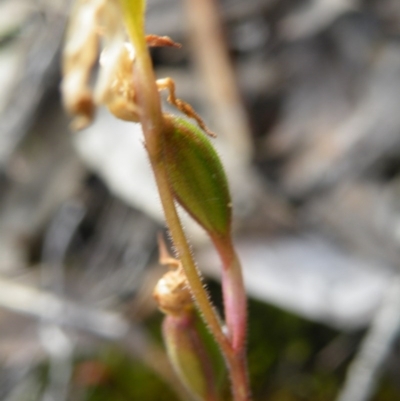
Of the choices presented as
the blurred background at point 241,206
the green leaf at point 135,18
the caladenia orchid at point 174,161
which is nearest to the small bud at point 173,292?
the caladenia orchid at point 174,161

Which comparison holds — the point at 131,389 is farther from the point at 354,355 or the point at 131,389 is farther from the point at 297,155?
the point at 297,155

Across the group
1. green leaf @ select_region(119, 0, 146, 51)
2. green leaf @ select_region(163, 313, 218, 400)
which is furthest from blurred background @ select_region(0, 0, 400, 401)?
green leaf @ select_region(119, 0, 146, 51)

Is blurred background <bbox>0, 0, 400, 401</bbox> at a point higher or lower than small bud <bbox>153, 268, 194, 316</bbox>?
lower

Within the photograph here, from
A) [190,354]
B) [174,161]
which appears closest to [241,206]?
[190,354]

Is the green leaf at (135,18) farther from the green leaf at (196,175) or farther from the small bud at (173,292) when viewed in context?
the small bud at (173,292)

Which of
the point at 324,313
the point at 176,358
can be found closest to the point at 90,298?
the point at 324,313

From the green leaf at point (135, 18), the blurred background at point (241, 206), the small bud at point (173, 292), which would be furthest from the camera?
the blurred background at point (241, 206)

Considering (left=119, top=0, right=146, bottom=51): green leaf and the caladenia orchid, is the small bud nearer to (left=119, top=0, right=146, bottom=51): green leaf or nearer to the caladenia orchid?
the caladenia orchid
